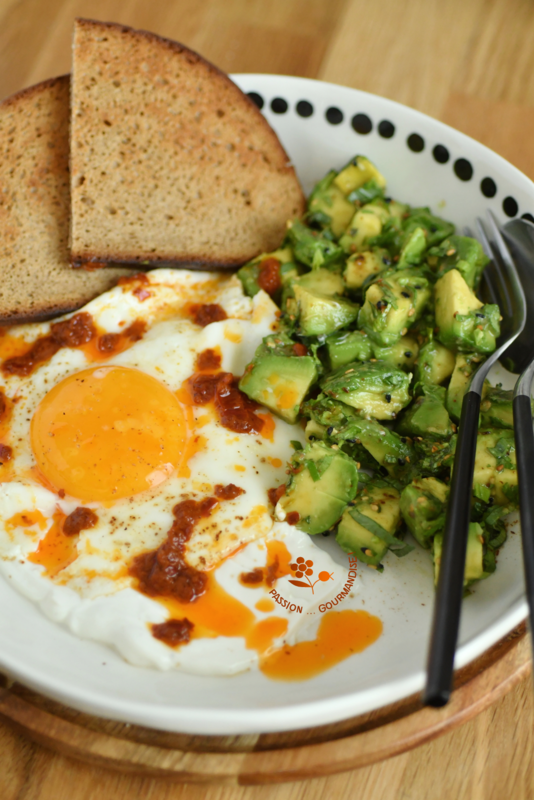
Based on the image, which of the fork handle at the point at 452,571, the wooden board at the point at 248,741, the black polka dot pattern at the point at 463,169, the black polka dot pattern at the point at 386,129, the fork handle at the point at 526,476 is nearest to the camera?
the fork handle at the point at 452,571

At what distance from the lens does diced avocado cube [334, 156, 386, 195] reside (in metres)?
3.01

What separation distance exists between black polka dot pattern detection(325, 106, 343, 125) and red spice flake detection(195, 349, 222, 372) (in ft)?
4.79

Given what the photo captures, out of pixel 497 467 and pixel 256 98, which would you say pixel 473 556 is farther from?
pixel 256 98

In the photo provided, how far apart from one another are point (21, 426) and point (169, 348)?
689mm

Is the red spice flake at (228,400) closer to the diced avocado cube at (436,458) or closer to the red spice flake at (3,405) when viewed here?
the diced avocado cube at (436,458)

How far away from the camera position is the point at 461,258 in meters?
2.61

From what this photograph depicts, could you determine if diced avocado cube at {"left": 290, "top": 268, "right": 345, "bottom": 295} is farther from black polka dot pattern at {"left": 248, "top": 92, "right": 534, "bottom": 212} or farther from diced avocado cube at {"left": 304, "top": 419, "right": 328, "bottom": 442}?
black polka dot pattern at {"left": 248, "top": 92, "right": 534, "bottom": 212}

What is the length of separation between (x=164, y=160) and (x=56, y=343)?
3.40 feet

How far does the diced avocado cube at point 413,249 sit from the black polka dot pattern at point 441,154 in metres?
0.53

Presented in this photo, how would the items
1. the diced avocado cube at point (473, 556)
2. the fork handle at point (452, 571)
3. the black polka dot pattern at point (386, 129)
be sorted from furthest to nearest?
the black polka dot pattern at point (386, 129) < the diced avocado cube at point (473, 556) < the fork handle at point (452, 571)

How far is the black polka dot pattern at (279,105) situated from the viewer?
126 inches

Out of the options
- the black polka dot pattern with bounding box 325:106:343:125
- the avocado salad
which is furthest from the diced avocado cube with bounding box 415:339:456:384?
the black polka dot pattern with bounding box 325:106:343:125

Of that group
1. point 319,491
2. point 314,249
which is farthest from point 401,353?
point 319,491

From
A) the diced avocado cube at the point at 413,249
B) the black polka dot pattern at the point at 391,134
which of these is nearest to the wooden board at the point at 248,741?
the diced avocado cube at the point at 413,249
